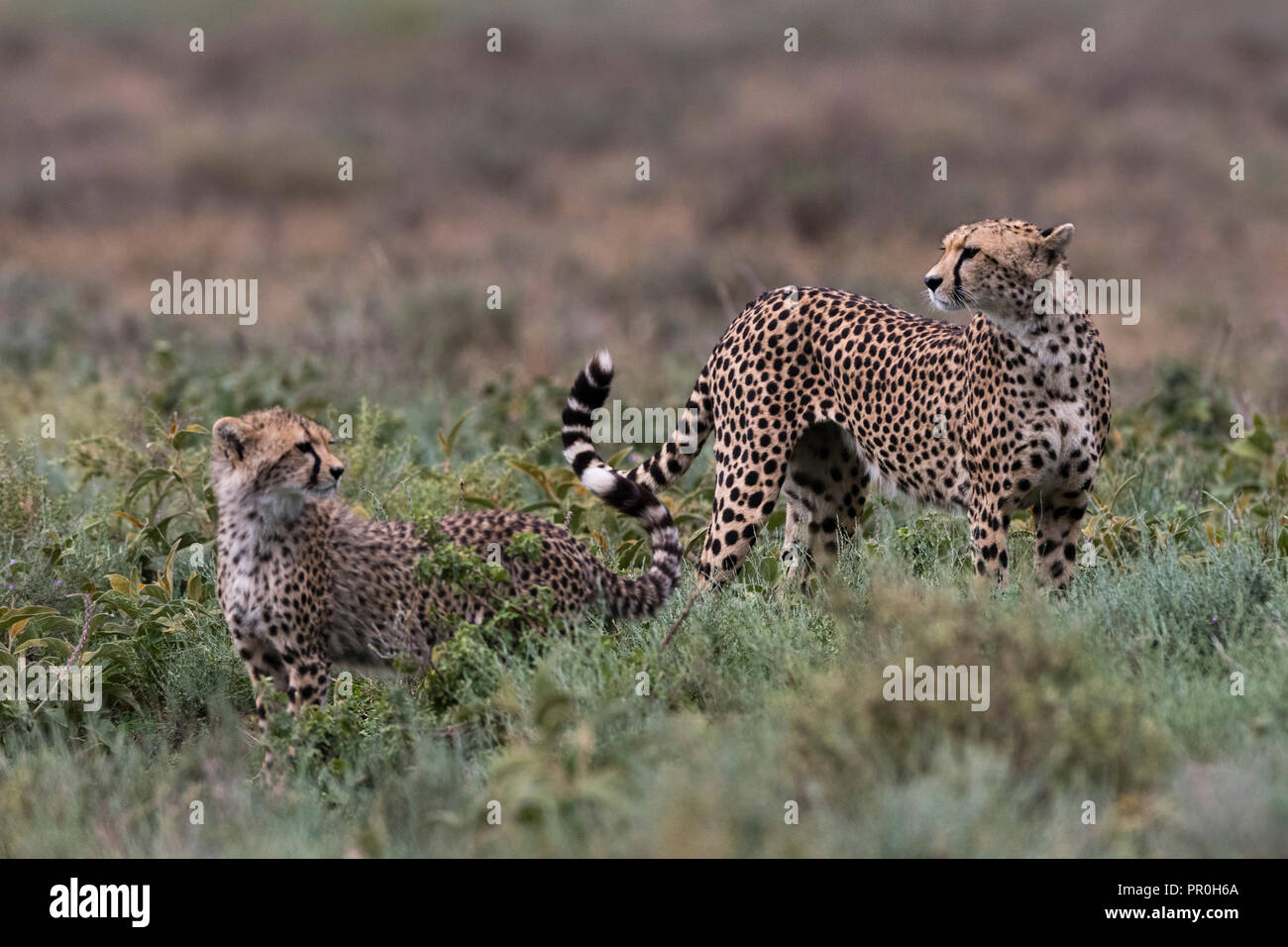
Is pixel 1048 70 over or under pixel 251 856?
over

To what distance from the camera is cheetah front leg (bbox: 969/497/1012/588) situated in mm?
4328

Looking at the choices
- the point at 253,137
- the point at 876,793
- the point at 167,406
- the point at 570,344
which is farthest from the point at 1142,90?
the point at 876,793

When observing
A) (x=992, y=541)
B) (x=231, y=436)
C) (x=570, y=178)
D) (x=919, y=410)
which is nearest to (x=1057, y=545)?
(x=992, y=541)

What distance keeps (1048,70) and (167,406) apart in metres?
17.0

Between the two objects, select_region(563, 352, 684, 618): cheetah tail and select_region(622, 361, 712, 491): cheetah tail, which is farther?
select_region(622, 361, 712, 491): cheetah tail

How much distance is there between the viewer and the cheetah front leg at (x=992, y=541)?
433 cm

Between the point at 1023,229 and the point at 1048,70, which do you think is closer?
the point at 1023,229

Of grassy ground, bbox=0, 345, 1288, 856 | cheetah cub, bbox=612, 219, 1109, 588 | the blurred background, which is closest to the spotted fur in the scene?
grassy ground, bbox=0, 345, 1288, 856

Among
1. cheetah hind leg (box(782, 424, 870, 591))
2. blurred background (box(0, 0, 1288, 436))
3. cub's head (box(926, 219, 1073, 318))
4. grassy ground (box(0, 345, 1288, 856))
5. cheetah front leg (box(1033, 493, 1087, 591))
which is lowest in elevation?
grassy ground (box(0, 345, 1288, 856))

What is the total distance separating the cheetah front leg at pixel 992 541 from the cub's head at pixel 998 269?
0.52m

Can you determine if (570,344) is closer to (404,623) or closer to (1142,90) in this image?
(404,623)

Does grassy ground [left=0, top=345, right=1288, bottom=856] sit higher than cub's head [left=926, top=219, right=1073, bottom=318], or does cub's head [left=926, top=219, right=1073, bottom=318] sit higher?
A: cub's head [left=926, top=219, right=1073, bottom=318]

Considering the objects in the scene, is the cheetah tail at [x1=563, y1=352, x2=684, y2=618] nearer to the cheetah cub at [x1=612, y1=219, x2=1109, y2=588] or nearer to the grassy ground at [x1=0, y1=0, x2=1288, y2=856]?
the grassy ground at [x1=0, y1=0, x2=1288, y2=856]

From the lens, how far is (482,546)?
4.30 meters
